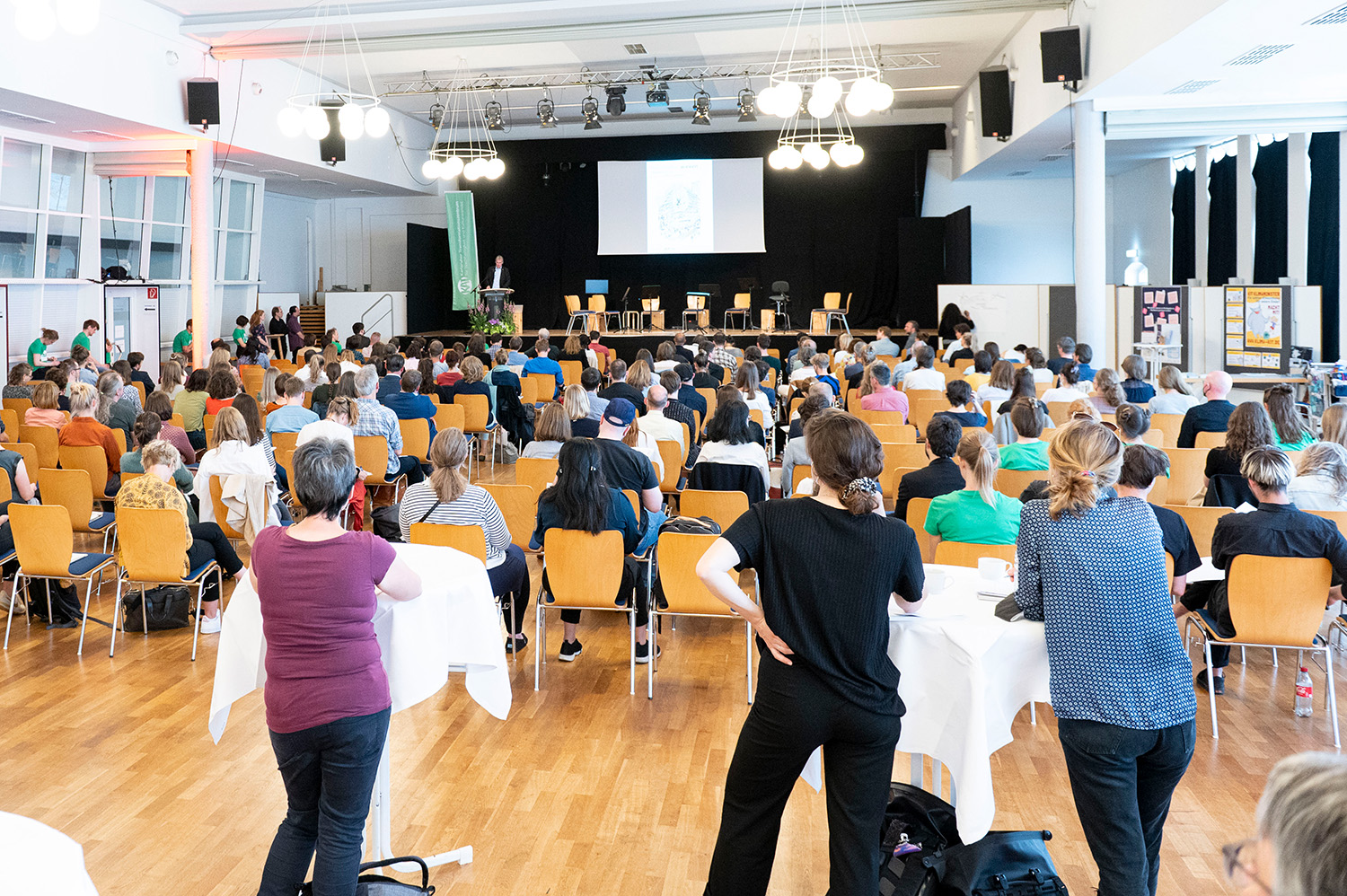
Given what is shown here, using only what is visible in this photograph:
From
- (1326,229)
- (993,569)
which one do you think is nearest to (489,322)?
(1326,229)

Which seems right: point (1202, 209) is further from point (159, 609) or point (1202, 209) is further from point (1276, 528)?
point (159, 609)

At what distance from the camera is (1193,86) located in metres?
11.3

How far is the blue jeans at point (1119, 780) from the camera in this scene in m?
2.61

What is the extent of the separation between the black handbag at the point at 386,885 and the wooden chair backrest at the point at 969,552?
226cm

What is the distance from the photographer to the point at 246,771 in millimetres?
4203

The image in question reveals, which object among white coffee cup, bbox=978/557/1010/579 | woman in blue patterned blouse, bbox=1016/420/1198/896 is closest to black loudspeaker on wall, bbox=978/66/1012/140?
white coffee cup, bbox=978/557/1010/579

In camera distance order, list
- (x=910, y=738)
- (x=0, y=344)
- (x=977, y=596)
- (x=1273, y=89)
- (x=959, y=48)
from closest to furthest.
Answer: (x=910, y=738) → (x=977, y=596) → (x=1273, y=89) → (x=0, y=344) → (x=959, y=48)

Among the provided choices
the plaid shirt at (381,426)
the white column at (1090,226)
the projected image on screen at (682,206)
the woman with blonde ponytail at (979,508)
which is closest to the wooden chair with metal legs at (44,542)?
the plaid shirt at (381,426)

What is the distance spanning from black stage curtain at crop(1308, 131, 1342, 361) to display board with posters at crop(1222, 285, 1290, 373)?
3.67ft

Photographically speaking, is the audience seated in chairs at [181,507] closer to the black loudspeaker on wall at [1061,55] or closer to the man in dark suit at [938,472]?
the man in dark suit at [938,472]

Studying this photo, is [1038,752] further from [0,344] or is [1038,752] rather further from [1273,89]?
[0,344]

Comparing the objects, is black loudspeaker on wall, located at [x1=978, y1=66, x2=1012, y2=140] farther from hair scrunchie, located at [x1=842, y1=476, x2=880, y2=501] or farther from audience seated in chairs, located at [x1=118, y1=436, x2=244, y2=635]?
hair scrunchie, located at [x1=842, y1=476, x2=880, y2=501]

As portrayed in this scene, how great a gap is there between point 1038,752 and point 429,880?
2.53 metres

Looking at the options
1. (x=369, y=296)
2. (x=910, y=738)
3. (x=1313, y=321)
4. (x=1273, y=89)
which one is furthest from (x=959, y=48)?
(x=910, y=738)
